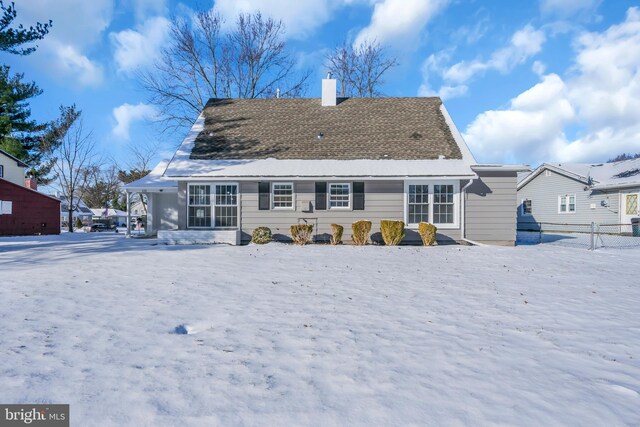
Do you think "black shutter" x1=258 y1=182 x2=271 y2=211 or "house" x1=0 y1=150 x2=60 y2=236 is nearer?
"black shutter" x1=258 y1=182 x2=271 y2=211

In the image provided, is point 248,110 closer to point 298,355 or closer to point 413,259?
point 413,259

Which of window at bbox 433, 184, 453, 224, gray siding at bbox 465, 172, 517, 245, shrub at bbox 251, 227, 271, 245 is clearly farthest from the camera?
window at bbox 433, 184, 453, 224

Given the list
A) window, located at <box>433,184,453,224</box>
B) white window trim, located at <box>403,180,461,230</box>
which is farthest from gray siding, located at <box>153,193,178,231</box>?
window, located at <box>433,184,453,224</box>

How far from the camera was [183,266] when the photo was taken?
7.75 metres

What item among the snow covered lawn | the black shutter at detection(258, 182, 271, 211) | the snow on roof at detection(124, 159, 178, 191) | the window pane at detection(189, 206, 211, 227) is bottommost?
the snow covered lawn

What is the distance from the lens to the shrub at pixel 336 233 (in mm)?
12055

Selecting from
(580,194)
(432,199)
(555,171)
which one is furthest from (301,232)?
(555,171)

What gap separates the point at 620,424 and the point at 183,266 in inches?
299

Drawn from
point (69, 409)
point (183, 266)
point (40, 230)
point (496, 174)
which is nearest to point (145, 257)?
point (183, 266)

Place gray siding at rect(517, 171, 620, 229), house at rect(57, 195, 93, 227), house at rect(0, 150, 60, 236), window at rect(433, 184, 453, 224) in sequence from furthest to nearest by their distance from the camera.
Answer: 1. house at rect(57, 195, 93, 227)
2. house at rect(0, 150, 60, 236)
3. gray siding at rect(517, 171, 620, 229)
4. window at rect(433, 184, 453, 224)

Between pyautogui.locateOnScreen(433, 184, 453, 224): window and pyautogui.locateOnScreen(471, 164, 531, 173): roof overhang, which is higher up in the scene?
pyautogui.locateOnScreen(471, 164, 531, 173): roof overhang

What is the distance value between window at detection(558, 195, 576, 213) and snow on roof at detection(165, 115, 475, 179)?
A: 14582mm

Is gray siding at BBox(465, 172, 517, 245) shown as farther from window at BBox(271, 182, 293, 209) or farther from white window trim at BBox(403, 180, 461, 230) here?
window at BBox(271, 182, 293, 209)

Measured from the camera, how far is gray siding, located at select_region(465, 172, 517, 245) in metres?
12.4
